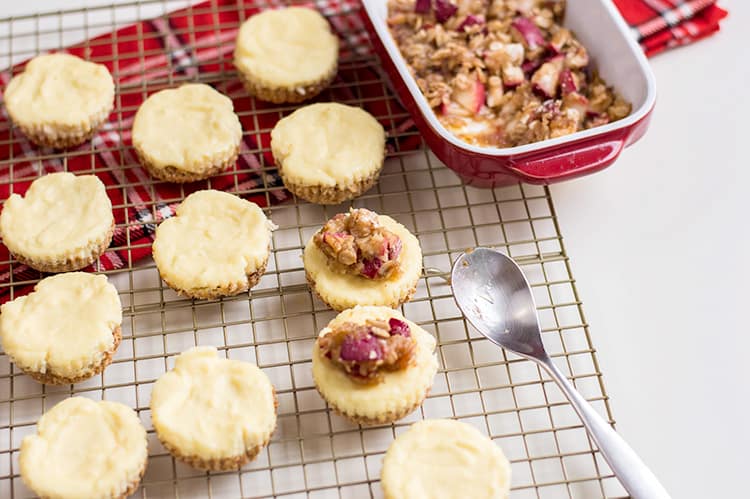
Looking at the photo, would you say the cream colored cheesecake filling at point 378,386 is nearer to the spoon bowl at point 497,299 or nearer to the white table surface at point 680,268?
the spoon bowl at point 497,299

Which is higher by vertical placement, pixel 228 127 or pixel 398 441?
pixel 228 127

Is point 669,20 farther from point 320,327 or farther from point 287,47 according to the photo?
point 320,327

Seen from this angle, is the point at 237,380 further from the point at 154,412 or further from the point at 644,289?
the point at 644,289

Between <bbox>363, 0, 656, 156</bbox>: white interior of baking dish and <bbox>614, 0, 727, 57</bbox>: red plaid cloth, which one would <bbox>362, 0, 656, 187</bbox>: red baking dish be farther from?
<bbox>614, 0, 727, 57</bbox>: red plaid cloth

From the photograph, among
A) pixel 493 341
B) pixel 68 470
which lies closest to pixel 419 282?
pixel 493 341

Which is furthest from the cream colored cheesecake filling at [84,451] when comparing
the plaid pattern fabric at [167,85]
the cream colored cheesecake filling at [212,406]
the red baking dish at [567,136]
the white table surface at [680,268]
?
the white table surface at [680,268]

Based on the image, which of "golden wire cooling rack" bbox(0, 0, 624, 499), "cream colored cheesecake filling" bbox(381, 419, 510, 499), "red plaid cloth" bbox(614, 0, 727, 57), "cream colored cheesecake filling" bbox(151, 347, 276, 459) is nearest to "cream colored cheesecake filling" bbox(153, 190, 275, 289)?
"golden wire cooling rack" bbox(0, 0, 624, 499)

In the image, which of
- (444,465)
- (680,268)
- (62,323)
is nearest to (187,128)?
(62,323)
